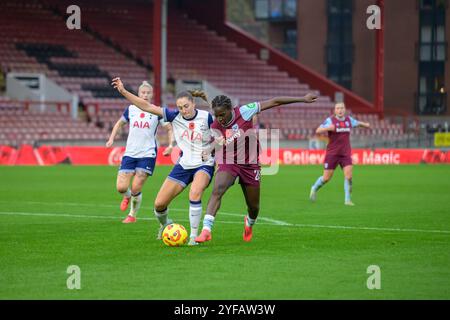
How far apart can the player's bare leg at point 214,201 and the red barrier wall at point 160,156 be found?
2209 centimetres

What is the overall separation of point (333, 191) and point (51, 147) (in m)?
16.7

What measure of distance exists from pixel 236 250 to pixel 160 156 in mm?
26255

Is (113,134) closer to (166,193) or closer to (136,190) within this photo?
(136,190)

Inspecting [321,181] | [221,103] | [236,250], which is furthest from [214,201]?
[321,181]

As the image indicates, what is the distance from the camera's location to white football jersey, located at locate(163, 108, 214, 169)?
13.3m

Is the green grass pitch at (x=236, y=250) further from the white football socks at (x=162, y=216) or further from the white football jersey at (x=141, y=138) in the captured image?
the white football jersey at (x=141, y=138)

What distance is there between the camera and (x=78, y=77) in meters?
47.7

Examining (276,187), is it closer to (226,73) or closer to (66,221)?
(66,221)

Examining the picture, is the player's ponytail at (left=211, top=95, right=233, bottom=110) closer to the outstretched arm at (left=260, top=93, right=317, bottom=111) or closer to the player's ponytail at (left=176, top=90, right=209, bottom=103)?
the player's ponytail at (left=176, top=90, right=209, bottom=103)

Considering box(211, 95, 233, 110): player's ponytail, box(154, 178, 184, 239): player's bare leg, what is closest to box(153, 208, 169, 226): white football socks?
box(154, 178, 184, 239): player's bare leg

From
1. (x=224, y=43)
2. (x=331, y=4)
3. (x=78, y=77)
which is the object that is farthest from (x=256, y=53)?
(x=78, y=77)

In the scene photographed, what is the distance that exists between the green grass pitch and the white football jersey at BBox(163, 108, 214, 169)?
1.21 metres

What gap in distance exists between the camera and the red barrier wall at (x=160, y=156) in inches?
1513
